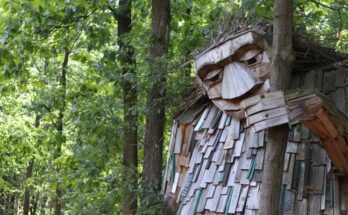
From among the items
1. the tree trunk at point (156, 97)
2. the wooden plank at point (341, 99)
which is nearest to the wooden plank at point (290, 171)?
the wooden plank at point (341, 99)

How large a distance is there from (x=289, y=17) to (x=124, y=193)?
3.92m

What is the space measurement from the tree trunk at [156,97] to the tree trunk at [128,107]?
9.7 inches

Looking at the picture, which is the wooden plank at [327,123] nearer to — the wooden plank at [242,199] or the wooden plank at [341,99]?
the wooden plank at [341,99]

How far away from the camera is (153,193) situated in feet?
21.3

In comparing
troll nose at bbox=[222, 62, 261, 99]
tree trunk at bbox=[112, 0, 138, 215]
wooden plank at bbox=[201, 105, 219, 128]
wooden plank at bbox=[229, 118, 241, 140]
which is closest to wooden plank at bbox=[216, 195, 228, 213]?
wooden plank at bbox=[229, 118, 241, 140]

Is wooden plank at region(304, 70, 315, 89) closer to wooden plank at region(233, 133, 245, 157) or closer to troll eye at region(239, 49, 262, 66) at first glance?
troll eye at region(239, 49, 262, 66)

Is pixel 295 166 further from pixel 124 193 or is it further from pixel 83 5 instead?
pixel 83 5

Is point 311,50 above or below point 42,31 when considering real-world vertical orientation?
below

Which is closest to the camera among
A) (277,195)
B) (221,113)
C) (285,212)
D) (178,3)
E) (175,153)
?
(277,195)

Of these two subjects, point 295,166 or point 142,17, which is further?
point 142,17

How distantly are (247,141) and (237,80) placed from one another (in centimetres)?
65

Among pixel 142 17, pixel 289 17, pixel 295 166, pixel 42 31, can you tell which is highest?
pixel 142 17

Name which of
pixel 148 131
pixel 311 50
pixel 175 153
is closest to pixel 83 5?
pixel 148 131

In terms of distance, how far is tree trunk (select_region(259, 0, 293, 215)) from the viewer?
3.79 m
